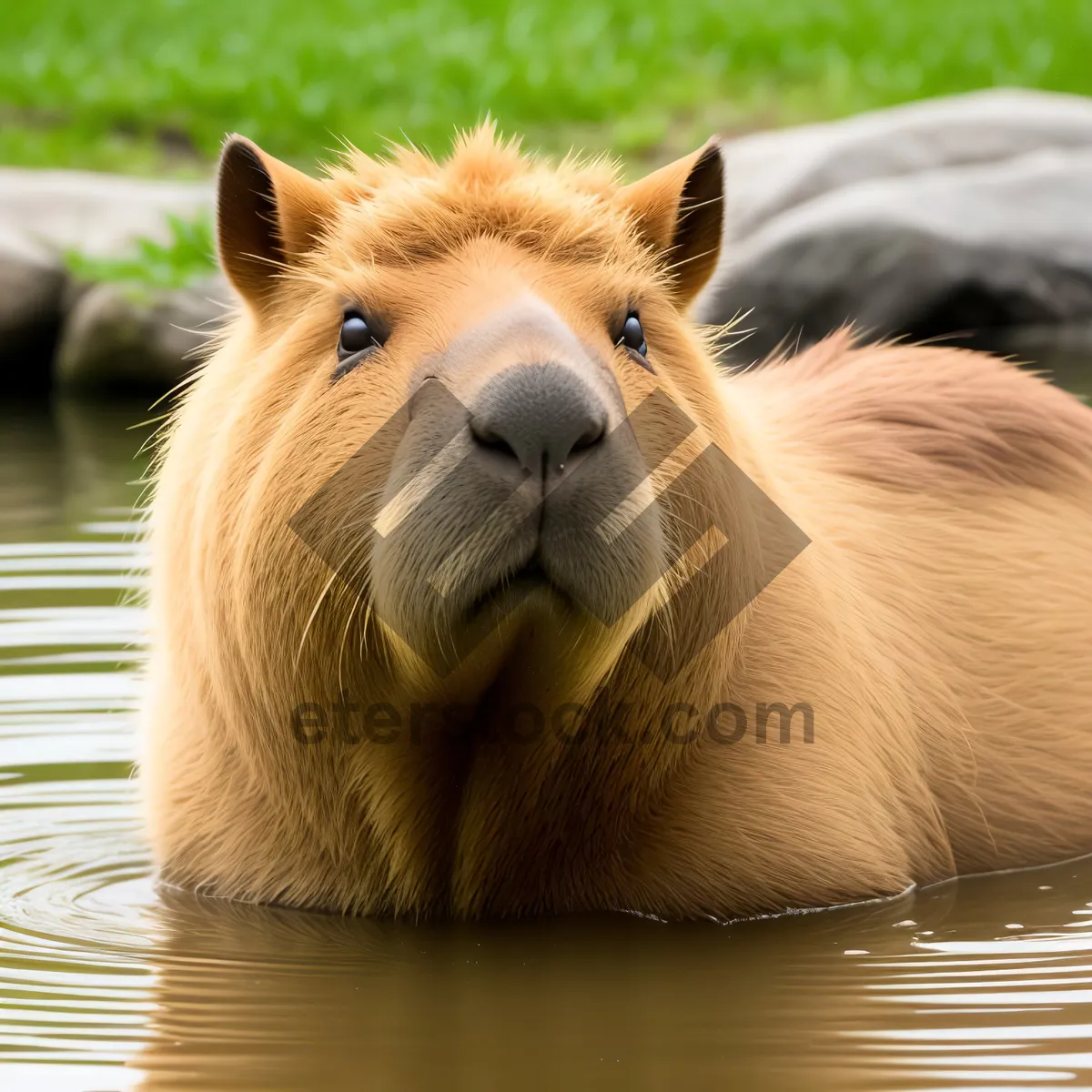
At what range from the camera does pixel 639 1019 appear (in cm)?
366

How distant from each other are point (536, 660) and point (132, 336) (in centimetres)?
866

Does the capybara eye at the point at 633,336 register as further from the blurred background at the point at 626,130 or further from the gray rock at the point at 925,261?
the gray rock at the point at 925,261

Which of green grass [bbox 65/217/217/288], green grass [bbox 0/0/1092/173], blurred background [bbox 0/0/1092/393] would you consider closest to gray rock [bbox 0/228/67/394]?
blurred background [bbox 0/0/1092/393]

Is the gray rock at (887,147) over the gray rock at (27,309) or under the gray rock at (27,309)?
over

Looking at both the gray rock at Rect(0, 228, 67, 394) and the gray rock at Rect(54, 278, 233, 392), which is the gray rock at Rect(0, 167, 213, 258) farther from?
the gray rock at Rect(54, 278, 233, 392)

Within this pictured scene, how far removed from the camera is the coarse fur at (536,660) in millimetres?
3736

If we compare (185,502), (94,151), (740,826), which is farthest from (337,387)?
(94,151)

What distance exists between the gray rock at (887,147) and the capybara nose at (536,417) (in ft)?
30.7

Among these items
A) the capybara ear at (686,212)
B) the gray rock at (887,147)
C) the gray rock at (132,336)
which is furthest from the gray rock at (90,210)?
the capybara ear at (686,212)

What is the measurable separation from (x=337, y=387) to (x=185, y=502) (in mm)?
597

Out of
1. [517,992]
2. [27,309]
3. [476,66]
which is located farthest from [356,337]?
[476,66]

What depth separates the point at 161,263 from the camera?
12.1m

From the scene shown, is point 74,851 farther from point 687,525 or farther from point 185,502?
point 687,525

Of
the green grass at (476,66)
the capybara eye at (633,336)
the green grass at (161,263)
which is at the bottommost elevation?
the green grass at (161,263)
